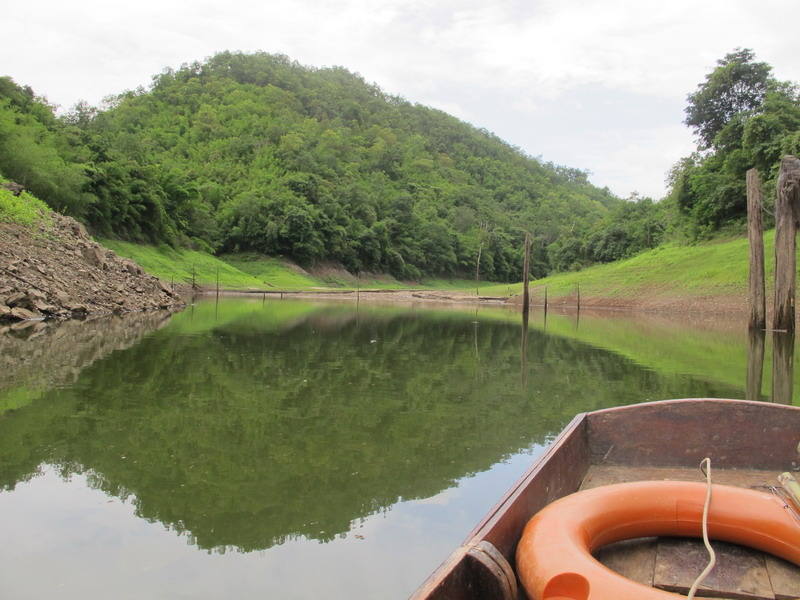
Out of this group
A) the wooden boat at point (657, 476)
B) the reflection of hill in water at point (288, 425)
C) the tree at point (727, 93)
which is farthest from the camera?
the tree at point (727, 93)

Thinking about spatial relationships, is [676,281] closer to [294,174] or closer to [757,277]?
[757,277]

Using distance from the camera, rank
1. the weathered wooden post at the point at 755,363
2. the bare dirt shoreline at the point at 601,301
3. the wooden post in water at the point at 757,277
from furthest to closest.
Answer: the bare dirt shoreline at the point at 601,301 < the wooden post in water at the point at 757,277 < the weathered wooden post at the point at 755,363

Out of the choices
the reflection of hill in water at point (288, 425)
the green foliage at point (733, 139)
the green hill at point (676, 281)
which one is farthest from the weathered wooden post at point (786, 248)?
the green foliage at point (733, 139)

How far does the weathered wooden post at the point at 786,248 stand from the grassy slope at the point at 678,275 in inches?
373

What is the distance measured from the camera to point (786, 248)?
1925 centimetres

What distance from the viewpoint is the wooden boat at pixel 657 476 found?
2.59 meters

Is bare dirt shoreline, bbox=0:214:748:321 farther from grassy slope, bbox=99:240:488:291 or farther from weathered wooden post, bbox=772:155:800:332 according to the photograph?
grassy slope, bbox=99:240:488:291

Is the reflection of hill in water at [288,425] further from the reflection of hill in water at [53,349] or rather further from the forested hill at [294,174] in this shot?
the forested hill at [294,174]

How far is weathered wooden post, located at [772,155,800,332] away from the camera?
19219 millimetres

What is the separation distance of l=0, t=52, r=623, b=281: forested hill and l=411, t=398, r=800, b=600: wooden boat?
40450 millimetres

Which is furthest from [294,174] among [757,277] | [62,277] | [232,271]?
[757,277]

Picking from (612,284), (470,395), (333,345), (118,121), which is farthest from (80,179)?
(118,121)

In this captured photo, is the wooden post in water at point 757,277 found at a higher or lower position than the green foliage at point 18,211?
lower

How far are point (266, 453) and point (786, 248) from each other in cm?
1909
